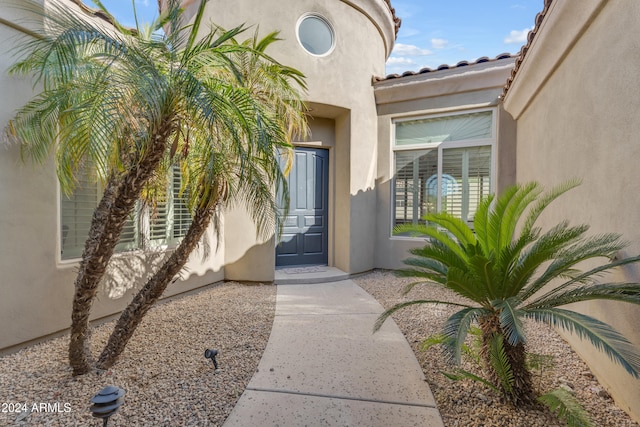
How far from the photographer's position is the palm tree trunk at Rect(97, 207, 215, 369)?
11.1 feet

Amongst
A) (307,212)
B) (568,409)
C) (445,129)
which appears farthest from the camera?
(307,212)

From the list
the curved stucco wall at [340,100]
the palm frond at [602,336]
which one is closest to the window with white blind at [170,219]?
the curved stucco wall at [340,100]

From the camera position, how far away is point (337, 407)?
2.81 meters

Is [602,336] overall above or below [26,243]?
below

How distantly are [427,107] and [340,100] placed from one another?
221cm

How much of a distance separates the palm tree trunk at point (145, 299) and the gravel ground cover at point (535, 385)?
3040 mm

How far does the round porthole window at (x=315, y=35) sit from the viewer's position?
719 cm

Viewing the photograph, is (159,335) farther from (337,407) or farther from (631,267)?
(631,267)

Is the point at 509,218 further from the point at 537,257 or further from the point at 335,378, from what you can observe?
the point at 335,378

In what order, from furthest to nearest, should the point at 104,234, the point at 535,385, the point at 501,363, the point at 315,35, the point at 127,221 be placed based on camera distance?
the point at 315,35 < the point at 127,221 < the point at 535,385 < the point at 104,234 < the point at 501,363

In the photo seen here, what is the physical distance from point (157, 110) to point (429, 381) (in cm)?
353

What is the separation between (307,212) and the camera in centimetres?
802

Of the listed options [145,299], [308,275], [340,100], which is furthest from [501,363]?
[340,100]

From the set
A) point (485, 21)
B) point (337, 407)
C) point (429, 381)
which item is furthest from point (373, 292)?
point (485, 21)
